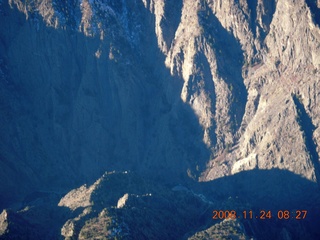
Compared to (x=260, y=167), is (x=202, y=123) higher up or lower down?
higher up

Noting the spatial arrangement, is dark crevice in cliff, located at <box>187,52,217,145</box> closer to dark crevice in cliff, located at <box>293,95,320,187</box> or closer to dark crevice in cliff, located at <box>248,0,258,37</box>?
dark crevice in cliff, located at <box>248,0,258,37</box>

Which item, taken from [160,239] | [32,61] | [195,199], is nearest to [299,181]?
[195,199]

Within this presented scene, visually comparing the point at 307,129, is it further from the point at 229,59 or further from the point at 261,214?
the point at 229,59

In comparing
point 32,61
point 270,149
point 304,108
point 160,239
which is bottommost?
point 160,239

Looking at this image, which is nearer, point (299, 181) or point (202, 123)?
point (299, 181)

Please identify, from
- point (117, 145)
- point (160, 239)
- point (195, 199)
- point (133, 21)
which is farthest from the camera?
point (133, 21)

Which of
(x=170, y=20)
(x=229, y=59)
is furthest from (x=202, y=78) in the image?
(x=170, y=20)

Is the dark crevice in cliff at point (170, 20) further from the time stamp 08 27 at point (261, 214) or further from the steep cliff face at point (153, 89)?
the time stamp 08 27 at point (261, 214)

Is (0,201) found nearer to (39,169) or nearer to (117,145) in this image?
(39,169)
